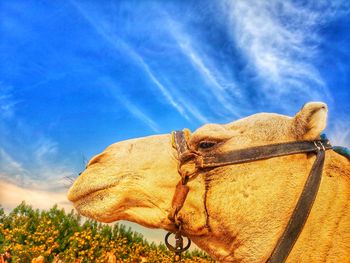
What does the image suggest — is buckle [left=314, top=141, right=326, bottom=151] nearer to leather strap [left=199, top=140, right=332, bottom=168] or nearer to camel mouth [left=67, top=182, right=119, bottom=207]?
leather strap [left=199, top=140, right=332, bottom=168]

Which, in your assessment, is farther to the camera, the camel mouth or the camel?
the camel mouth

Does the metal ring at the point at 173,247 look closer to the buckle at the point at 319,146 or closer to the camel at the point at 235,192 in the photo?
the camel at the point at 235,192

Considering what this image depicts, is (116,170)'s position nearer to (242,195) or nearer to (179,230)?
(179,230)

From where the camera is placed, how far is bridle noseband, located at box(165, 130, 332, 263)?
2.46 meters

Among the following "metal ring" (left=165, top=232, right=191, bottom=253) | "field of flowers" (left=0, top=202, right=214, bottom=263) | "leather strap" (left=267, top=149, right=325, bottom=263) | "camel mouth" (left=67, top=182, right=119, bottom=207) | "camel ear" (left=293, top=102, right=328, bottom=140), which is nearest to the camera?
"leather strap" (left=267, top=149, right=325, bottom=263)

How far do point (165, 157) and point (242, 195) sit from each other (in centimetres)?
72

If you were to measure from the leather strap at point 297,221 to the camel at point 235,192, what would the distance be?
0.05m

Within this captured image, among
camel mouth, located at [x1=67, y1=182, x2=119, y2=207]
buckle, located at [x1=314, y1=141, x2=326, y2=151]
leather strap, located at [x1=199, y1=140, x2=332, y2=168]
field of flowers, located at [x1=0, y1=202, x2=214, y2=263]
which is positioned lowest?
camel mouth, located at [x1=67, y1=182, x2=119, y2=207]

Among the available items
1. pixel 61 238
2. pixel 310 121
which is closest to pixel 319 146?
pixel 310 121

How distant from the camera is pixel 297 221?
2465 mm

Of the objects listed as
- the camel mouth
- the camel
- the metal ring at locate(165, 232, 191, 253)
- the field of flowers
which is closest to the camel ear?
the camel

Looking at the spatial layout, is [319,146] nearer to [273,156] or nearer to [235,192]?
[273,156]

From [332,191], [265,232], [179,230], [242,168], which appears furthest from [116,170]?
[332,191]

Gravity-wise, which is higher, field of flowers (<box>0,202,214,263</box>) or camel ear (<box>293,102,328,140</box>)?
field of flowers (<box>0,202,214,263</box>)
